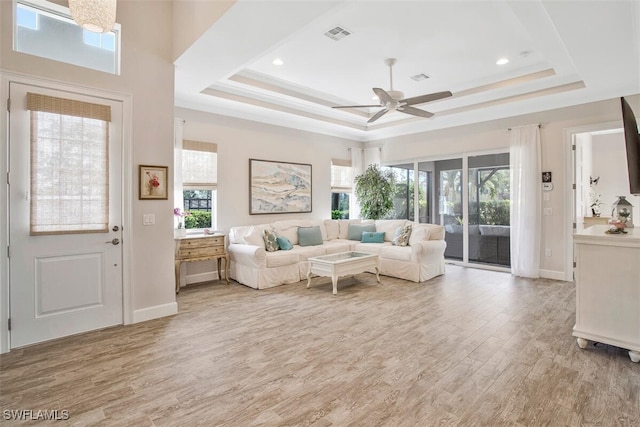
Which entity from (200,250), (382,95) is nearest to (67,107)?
(200,250)

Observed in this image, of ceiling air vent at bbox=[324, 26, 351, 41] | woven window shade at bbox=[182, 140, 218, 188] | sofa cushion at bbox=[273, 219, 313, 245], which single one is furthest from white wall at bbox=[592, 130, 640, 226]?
woven window shade at bbox=[182, 140, 218, 188]

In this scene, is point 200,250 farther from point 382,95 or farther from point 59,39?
point 382,95

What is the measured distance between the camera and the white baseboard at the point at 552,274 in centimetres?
532

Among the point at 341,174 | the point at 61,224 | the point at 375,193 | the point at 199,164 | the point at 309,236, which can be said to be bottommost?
the point at 309,236

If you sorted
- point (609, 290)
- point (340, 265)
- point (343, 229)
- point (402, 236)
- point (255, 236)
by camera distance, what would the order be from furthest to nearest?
point (343, 229), point (402, 236), point (255, 236), point (340, 265), point (609, 290)

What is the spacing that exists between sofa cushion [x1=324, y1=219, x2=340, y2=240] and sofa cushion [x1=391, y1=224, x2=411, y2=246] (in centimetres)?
130

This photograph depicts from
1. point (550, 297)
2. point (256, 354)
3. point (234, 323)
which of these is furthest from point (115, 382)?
point (550, 297)

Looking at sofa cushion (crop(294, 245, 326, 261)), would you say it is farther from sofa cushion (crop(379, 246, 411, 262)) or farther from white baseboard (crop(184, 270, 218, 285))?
white baseboard (crop(184, 270, 218, 285))

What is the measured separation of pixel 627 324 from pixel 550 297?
182 centimetres

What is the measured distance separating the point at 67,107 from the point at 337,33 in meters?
2.86

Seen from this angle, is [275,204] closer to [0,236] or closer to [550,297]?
[0,236]

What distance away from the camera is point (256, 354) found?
9.12 ft

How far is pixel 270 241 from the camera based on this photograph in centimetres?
541

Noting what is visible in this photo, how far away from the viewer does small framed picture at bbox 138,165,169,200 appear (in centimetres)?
355
